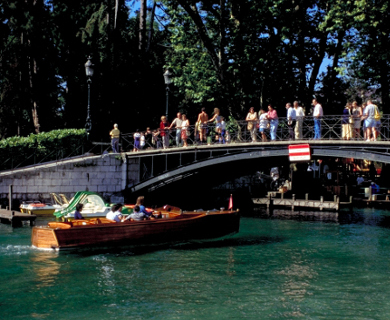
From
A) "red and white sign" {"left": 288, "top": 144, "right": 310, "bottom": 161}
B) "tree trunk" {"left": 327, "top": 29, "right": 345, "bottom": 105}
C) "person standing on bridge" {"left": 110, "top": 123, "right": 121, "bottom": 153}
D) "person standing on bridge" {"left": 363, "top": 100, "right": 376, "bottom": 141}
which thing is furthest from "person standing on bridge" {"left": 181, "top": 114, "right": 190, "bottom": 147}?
"tree trunk" {"left": 327, "top": 29, "right": 345, "bottom": 105}

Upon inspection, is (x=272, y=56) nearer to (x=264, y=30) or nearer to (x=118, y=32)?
(x=264, y=30)

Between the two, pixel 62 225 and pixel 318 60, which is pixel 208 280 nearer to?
pixel 62 225

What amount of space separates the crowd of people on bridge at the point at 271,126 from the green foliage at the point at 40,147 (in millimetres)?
1832

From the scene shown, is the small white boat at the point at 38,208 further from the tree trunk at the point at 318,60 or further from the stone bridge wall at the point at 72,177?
the tree trunk at the point at 318,60

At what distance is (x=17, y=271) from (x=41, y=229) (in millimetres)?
2588

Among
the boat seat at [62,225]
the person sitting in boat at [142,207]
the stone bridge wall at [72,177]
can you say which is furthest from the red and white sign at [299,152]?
the boat seat at [62,225]

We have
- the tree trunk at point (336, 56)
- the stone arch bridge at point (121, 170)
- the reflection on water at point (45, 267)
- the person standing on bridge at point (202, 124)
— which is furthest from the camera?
the tree trunk at point (336, 56)

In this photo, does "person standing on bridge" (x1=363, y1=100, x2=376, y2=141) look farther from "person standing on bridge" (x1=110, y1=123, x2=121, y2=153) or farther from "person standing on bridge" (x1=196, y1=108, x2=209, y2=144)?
"person standing on bridge" (x1=110, y1=123, x2=121, y2=153)

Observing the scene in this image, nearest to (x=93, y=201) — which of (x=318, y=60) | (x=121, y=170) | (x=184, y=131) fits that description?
(x=121, y=170)

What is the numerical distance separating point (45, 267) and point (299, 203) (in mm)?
16215

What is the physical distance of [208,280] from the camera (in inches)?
548

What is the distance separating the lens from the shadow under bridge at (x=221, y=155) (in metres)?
20.7

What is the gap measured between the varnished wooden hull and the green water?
0.32 metres

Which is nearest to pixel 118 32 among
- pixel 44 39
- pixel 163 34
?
pixel 44 39
